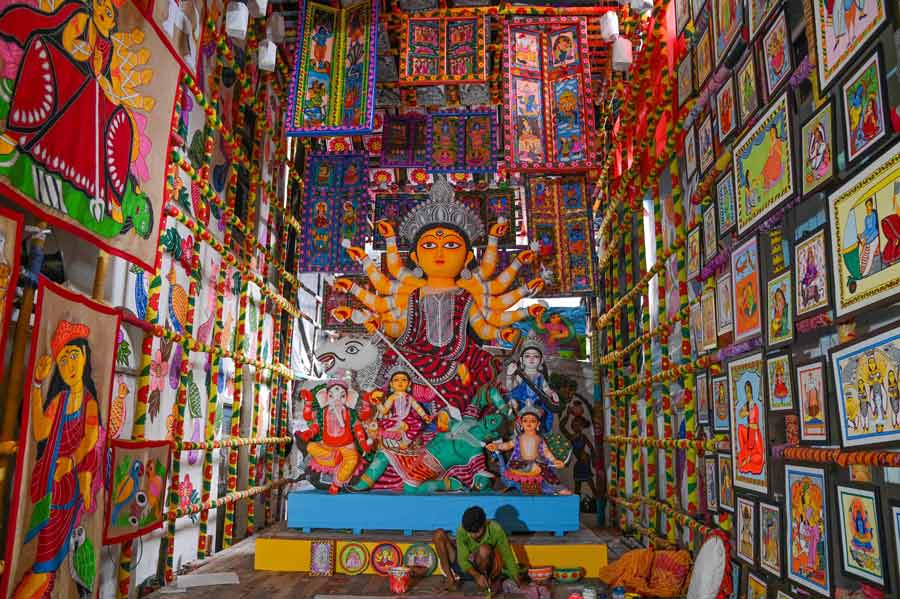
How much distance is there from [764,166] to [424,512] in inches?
141

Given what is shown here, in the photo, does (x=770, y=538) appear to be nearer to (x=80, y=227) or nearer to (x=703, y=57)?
(x=703, y=57)

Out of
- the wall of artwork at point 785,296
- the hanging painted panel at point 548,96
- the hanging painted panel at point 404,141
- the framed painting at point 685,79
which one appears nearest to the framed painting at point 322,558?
the wall of artwork at point 785,296

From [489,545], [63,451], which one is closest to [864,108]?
[489,545]

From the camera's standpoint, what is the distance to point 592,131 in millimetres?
6320

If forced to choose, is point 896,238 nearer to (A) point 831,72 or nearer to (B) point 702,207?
(A) point 831,72

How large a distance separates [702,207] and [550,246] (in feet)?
9.20

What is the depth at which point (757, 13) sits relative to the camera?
361 cm

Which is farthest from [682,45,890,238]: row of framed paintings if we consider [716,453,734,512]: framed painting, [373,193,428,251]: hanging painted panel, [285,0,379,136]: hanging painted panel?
[373,193,428,251]: hanging painted panel

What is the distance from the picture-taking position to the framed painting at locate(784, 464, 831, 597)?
2797 millimetres

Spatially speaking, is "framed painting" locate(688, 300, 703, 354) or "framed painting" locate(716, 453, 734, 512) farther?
"framed painting" locate(688, 300, 703, 354)

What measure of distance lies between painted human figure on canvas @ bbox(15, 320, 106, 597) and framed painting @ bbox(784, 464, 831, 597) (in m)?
3.35

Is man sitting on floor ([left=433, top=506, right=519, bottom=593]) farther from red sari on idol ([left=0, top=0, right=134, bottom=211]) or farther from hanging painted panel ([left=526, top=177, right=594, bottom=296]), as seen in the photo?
hanging painted panel ([left=526, top=177, right=594, bottom=296])

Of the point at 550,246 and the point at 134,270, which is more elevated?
the point at 550,246

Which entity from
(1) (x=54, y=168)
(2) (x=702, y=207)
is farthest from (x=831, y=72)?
(1) (x=54, y=168)
